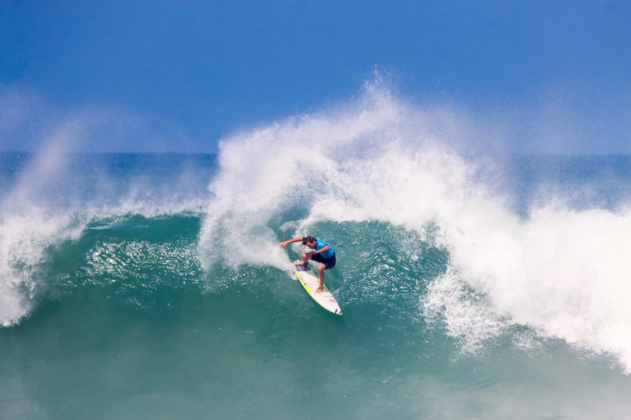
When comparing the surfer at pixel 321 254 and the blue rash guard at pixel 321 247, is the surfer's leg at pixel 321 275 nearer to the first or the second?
the surfer at pixel 321 254

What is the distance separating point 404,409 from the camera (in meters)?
6.04

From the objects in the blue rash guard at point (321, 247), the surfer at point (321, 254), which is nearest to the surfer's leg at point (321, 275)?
the surfer at point (321, 254)

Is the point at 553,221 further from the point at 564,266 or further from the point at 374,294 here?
the point at 374,294

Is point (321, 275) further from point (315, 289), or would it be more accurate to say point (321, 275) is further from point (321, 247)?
point (321, 247)

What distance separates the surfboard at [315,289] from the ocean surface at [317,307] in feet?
0.73

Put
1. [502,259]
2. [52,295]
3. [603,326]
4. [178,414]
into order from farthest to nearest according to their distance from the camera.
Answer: [502,259], [52,295], [603,326], [178,414]

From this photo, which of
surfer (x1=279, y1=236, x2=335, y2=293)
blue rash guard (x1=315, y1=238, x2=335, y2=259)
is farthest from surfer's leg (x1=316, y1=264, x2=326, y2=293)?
blue rash guard (x1=315, y1=238, x2=335, y2=259)

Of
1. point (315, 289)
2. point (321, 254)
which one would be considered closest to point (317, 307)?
point (315, 289)

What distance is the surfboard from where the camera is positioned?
26.1ft

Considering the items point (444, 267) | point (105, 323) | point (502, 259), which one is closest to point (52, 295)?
point (105, 323)

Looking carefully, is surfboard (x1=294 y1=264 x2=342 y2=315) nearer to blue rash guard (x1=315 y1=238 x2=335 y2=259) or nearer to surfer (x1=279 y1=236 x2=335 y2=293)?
surfer (x1=279 y1=236 x2=335 y2=293)

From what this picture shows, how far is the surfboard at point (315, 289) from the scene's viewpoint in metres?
7.95

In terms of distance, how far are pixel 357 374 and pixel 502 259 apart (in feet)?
15.2

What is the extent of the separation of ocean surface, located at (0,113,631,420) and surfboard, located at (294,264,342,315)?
0.22 meters
